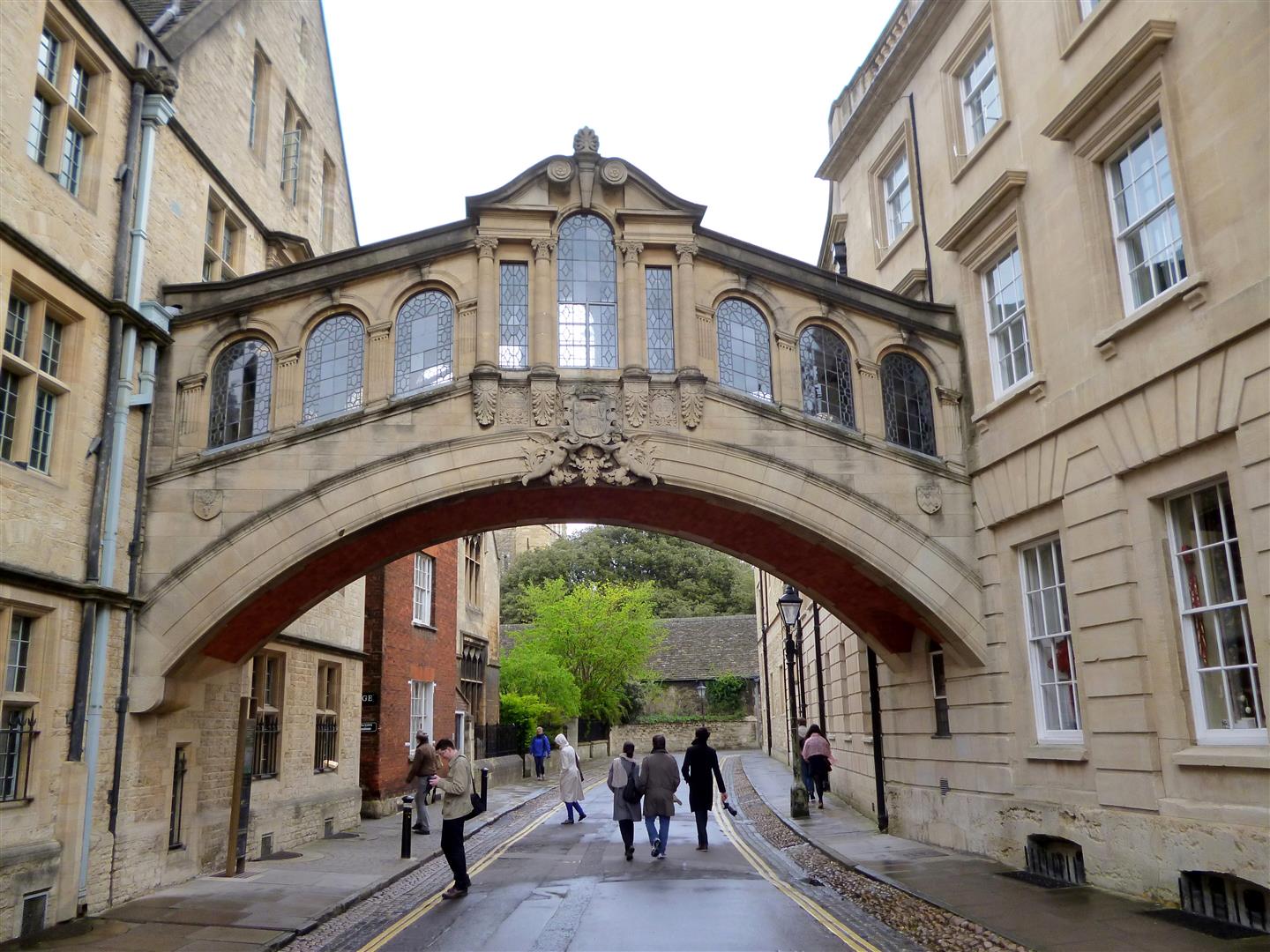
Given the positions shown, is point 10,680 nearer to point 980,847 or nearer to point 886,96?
point 980,847

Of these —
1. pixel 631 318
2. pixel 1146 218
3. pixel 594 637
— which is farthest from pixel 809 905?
pixel 594 637

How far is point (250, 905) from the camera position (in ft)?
36.3

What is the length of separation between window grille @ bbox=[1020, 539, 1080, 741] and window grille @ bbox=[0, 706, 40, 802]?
36.1 feet

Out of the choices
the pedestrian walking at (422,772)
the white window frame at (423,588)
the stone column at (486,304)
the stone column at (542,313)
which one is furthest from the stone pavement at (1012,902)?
the white window frame at (423,588)

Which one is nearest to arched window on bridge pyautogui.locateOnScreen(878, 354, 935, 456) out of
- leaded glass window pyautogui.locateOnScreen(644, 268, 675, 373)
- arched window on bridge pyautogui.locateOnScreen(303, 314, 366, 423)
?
leaded glass window pyautogui.locateOnScreen(644, 268, 675, 373)

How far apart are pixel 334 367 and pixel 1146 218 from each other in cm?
981

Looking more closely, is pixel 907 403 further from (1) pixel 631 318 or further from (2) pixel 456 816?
(2) pixel 456 816

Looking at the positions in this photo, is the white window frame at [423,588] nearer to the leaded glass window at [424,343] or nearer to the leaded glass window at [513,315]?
the leaded glass window at [424,343]

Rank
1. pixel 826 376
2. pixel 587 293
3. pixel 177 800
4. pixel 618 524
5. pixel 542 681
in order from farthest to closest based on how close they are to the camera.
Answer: pixel 542 681 < pixel 618 524 < pixel 826 376 < pixel 587 293 < pixel 177 800

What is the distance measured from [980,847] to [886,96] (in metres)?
11.8

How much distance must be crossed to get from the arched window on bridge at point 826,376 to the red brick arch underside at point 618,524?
1.73 m

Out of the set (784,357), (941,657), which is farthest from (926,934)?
(784,357)

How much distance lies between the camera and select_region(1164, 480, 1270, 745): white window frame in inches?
366

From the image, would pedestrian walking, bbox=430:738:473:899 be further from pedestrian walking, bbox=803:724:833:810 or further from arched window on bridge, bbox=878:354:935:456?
pedestrian walking, bbox=803:724:833:810
